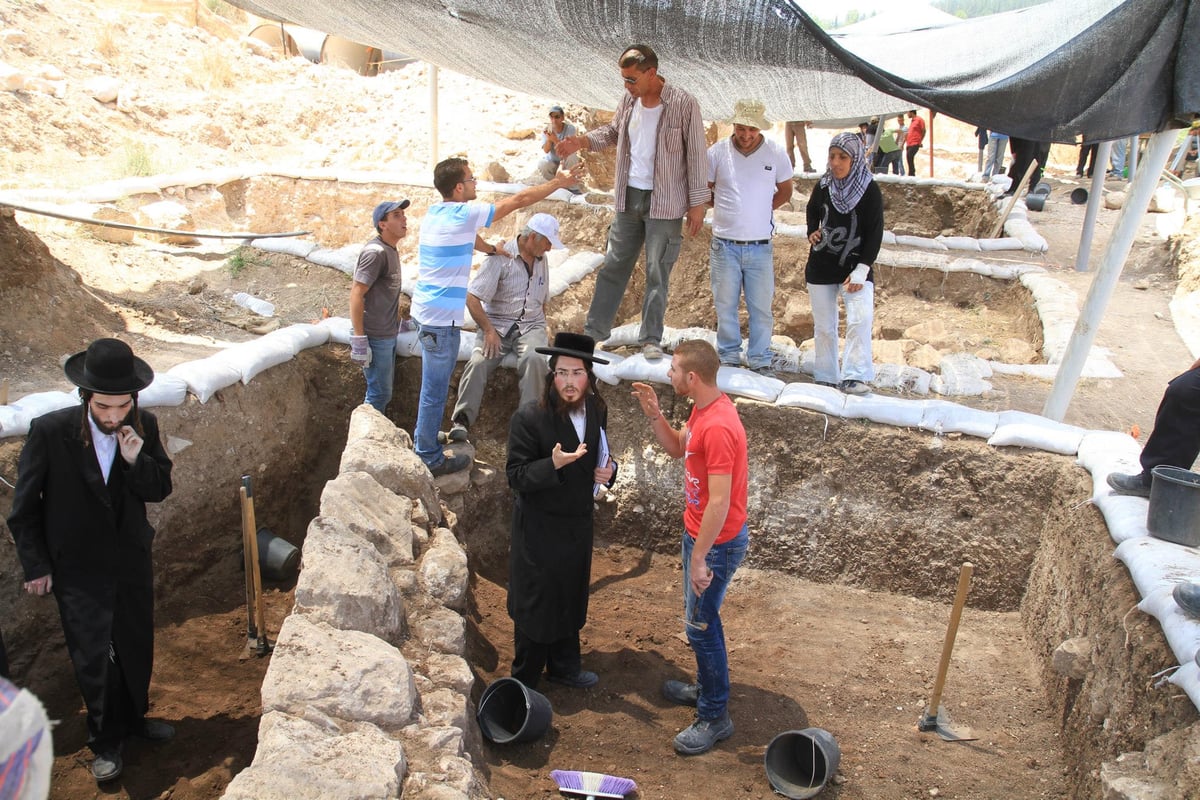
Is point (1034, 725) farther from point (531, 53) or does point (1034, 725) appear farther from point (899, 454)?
point (531, 53)

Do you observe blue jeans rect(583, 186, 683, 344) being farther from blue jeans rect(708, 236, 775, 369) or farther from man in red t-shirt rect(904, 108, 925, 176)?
man in red t-shirt rect(904, 108, 925, 176)

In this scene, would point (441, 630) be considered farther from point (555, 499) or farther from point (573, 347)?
point (573, 347)

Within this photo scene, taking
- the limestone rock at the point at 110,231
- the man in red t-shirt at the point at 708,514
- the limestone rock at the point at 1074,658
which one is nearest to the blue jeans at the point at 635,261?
the man in red t-shirt at the point at 708,514

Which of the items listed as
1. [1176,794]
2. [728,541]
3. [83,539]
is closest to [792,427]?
[728,541]

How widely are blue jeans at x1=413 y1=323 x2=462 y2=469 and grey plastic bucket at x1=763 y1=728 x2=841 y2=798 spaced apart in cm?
269

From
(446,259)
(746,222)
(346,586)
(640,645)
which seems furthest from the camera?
(746,222)

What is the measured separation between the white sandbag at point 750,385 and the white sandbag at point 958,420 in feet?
2.98

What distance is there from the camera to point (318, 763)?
9.23 ft

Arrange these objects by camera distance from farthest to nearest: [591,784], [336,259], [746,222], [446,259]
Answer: [336,259]
[746,222]
[446,259]
[591,784]

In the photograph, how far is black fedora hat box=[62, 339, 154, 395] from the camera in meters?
3.67

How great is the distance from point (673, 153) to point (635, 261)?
768mm

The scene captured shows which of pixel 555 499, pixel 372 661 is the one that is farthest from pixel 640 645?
pixel 372 661

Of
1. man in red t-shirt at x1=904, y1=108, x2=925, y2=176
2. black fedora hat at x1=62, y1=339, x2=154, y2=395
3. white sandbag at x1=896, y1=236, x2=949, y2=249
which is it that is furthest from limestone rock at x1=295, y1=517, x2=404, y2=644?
man in red t-shirt at x1=904, y1=108, x2=925, y2=176

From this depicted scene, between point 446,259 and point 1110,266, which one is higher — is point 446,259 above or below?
below
